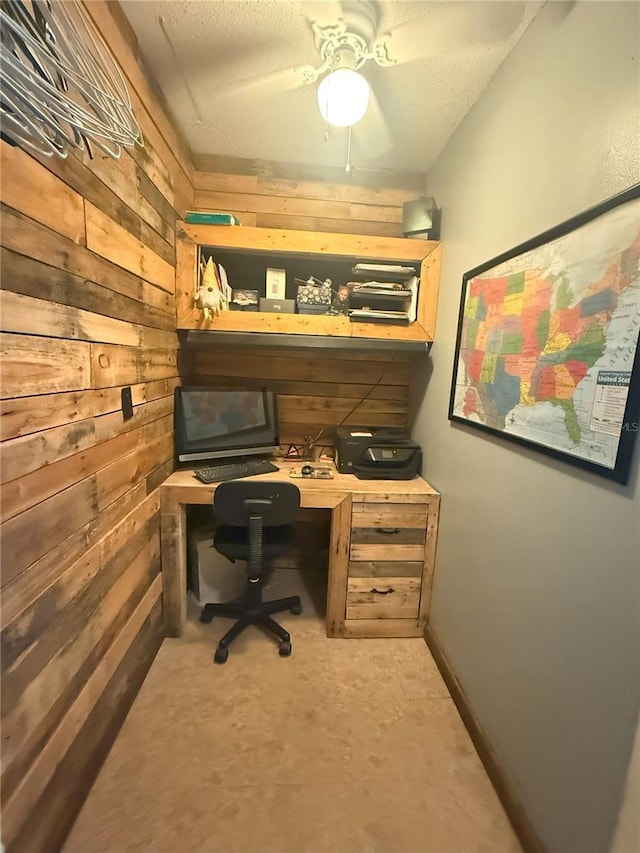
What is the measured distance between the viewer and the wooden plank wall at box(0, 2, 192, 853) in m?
0.83

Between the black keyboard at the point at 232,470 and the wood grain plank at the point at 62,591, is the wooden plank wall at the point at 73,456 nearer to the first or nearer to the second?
the wood grain plank at the point at 62,591

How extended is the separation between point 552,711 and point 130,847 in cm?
131

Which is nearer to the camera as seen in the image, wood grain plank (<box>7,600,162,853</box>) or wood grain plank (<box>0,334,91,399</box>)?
wood grain plank (<box>0,334,91,399</box>)

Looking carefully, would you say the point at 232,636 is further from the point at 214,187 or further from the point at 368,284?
the point at 214,187

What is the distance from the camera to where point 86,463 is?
1119 millimetres

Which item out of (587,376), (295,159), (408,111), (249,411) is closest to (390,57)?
(408,111)

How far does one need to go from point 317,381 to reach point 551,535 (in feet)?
5.49

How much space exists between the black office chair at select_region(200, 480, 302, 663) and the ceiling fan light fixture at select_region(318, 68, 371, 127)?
1575mm

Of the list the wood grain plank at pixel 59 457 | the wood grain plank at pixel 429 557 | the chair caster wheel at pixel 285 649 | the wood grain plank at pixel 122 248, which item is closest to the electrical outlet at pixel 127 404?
the wood grain plank at pixel 59 457

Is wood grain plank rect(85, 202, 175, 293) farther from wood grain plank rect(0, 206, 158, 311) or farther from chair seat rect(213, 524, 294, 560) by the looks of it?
chair seat rect(213, 524, 294, 560)

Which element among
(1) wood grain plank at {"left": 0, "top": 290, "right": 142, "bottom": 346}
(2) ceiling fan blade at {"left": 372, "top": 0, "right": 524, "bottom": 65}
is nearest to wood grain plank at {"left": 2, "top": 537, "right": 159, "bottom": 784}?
(1) wood grain plank at {"left": 0, "top": 290, "right": 142, "bottom": 346}

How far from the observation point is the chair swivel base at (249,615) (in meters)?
1.80

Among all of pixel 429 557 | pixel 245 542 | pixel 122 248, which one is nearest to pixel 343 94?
pixel 122 248

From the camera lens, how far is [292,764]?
1330 millimetres
